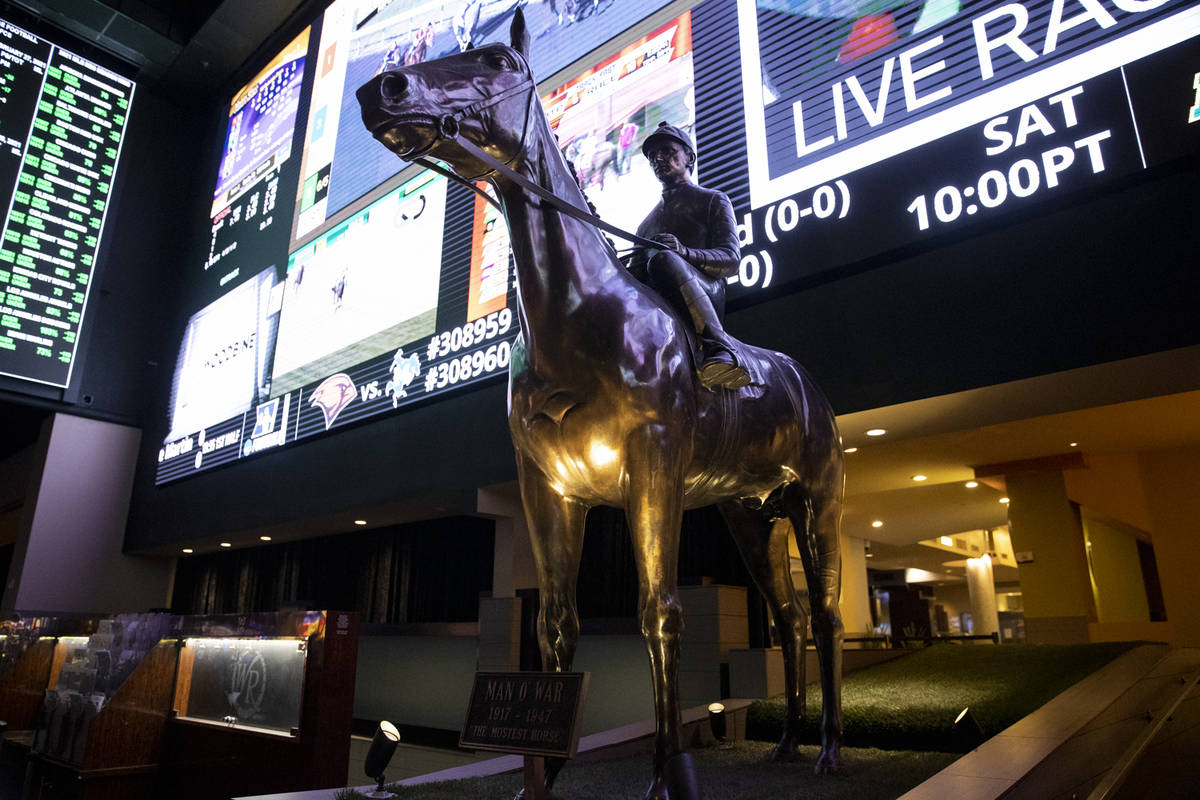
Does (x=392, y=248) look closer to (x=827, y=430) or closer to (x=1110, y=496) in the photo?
(x=827, y=430)

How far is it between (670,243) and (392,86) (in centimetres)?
88

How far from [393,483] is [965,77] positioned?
17.1ft

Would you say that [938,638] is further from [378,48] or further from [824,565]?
[378,48]

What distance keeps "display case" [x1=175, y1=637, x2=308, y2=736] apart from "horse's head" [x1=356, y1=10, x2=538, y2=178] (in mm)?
4066

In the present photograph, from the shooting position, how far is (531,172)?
1.98 m

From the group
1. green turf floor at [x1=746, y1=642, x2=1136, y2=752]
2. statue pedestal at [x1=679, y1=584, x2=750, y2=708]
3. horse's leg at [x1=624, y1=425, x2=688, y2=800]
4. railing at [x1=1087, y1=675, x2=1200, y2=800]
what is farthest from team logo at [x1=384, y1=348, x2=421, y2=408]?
railing at [x1=1087, y1=675, x2=1200, y2=800]

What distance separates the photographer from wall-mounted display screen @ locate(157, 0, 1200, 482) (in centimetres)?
358

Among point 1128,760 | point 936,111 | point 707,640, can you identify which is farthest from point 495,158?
point 707,640

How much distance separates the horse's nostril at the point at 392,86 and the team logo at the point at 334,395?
5768mm

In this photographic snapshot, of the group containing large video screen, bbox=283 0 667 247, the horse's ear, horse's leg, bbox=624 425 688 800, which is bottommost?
horse's leg, bbox=624 425 688 800

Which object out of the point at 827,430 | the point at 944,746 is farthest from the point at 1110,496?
the point at 827,430

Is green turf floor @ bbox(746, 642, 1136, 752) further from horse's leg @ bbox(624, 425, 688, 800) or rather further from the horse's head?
the horse's head

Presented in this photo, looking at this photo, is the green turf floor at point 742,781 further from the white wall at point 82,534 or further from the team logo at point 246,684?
the white wall at point 82,534

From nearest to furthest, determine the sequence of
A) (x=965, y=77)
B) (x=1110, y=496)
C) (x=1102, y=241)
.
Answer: (x=1102, y=241), (x=965, y=77), (x=1110, y=496)
